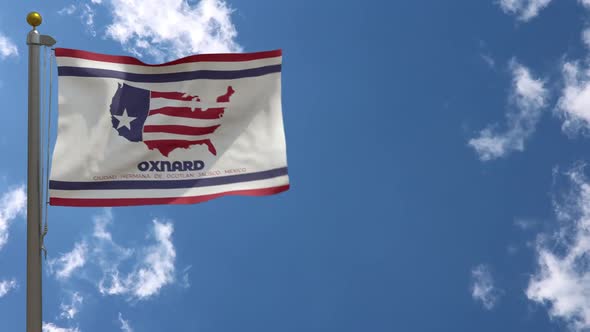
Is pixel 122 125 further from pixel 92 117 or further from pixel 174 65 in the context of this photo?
pixel 174 65

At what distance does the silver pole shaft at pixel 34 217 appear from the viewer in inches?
301

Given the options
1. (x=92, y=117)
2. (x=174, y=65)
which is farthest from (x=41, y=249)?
(x=174, y=65)

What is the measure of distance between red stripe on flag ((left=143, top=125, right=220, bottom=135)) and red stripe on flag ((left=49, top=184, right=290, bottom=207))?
0.92m

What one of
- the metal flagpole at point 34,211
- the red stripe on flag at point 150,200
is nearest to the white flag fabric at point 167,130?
the red stripe on flag at point 150,200

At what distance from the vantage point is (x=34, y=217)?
25.5ft

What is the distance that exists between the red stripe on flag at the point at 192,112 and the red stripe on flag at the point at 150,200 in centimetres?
111

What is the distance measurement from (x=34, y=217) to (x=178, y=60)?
287 centimetres

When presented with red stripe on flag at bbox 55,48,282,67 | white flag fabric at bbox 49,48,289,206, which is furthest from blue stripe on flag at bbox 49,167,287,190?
red stripe on flag at bbox 55,48,282,67

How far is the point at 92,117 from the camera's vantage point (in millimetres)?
8766

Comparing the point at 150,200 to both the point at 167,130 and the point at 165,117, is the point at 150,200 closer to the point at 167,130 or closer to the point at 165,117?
the point at 167,130

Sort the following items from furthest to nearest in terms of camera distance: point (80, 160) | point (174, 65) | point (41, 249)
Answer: point (174, 65)
point (80, 160)
point (41, 249)

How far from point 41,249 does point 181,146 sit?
234cm

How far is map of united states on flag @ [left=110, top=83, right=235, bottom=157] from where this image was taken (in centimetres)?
898

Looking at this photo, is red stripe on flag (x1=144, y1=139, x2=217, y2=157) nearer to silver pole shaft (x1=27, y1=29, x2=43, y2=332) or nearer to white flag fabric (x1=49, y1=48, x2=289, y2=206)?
white flag fabric (x1=49, y1=48, x2=289, y2=206)
